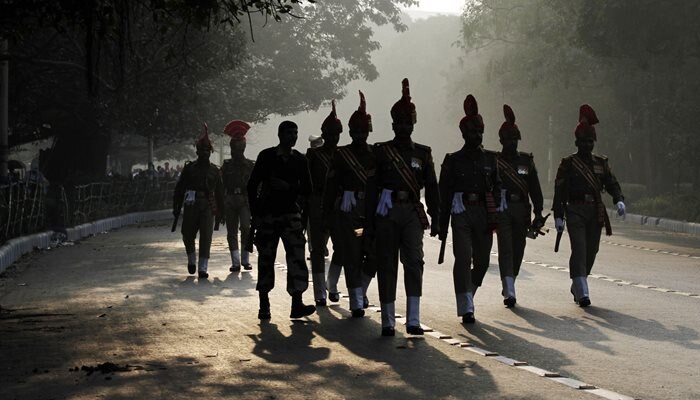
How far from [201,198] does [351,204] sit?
18.0 ft

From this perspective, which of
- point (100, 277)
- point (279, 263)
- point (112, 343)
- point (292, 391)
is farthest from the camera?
point (279, 263)

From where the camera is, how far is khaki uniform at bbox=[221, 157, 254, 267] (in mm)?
19359

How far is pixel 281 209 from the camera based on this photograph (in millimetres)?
13156

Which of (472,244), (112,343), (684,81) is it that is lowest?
(112,343)

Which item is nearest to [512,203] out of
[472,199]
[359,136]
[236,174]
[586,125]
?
[586,125]

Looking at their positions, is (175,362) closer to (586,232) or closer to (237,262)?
(586,232)

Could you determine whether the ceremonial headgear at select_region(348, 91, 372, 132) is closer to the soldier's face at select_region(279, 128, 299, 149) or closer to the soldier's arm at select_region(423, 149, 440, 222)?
the soldier's face at select_region(279, 128, 299, 149)

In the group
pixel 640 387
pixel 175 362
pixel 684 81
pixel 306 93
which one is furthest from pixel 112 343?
pixel 306 93

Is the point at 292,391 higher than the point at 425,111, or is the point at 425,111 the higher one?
the point at 425,111

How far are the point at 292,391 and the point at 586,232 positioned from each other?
22.1ft

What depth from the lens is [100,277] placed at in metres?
18.9

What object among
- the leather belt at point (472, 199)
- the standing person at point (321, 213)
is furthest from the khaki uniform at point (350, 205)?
the leather belt at point (472, 199)

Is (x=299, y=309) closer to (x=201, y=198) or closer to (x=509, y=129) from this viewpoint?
(x=509, y=129)

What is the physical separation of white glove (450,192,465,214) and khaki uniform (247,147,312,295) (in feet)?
4.60
